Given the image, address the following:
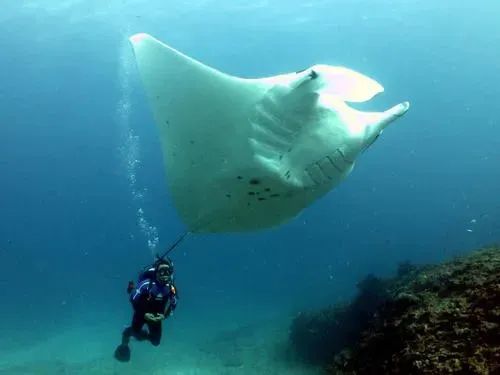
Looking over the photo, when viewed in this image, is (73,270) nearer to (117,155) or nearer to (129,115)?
(117,155)

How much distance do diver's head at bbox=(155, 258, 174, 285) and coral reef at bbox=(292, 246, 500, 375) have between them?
13.4ft

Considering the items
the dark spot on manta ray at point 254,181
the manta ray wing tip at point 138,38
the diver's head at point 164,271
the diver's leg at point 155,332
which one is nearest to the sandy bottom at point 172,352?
the diver's leg at point 155,332

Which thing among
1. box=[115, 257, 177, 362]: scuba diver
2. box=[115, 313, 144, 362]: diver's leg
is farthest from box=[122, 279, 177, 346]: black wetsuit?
box=[115, 313, 144, 362]: diver's leg

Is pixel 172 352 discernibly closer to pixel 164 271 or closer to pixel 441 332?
pixel 164 271

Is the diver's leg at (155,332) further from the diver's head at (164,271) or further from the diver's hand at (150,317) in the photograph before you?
the diver's head at (164,271)

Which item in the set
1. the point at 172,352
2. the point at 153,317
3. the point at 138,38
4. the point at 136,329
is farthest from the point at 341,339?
the point at 138,38

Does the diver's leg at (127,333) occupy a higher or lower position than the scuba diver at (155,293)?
lower

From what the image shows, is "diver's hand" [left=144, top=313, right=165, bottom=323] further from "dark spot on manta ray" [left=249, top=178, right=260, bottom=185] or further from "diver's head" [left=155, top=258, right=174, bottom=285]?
"dark spot on manta ray" [left=249, top=178, right=260, bottom=185]

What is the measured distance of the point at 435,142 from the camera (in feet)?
191

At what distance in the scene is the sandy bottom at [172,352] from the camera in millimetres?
12070

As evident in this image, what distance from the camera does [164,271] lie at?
6855mm

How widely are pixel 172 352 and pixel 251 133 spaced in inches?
591

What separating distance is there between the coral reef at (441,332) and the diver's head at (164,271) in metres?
4.08

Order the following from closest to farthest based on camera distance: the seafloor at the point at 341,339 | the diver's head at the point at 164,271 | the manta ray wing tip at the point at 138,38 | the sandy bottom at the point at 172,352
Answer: the seafloor at the point at 341,339
the manta ray wing tip at the point at 138,38
the diver's head at the point at 164,271
the sandy bottom at the point at 172,352
